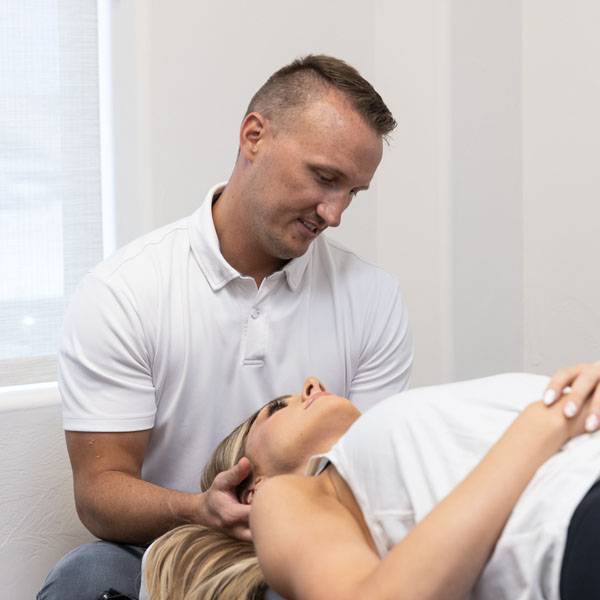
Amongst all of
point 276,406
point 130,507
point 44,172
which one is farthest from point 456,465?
point 44,172

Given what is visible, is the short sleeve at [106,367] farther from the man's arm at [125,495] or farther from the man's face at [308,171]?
the man's face at [308,171]

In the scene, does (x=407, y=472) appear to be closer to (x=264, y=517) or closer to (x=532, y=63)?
(x=264, y=517)

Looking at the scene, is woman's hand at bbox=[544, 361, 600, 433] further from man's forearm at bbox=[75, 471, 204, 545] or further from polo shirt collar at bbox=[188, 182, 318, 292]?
polo shirt collar at bbox=[188, 182, 318, 292]

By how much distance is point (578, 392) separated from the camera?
1300 mm

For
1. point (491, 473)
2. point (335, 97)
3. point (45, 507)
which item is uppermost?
point (335, 97)

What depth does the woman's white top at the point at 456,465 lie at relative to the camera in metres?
1.21

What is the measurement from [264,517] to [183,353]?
69 centimetres

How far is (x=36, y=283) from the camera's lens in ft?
8.04

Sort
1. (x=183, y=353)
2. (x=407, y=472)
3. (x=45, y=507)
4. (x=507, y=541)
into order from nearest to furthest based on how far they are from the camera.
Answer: (x=507, y=541), (x=407, y=472), (x=183, y=353), (x=45, y=507)

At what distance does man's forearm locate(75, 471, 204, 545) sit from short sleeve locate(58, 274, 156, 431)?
11 centimetres

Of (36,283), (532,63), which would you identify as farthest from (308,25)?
(36,283)

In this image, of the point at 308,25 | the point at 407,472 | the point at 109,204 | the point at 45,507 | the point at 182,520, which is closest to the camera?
the point at 407,472

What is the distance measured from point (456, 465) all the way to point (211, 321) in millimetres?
809

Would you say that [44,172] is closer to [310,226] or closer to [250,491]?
[310,226]
